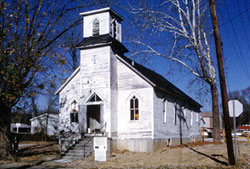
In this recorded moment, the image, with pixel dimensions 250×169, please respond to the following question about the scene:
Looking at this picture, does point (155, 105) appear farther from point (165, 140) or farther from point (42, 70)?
point (42, 70)

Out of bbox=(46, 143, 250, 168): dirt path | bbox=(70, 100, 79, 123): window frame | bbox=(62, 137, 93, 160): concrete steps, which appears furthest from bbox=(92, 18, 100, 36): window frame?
bbox=(46, 143, 250, 168): dirt path

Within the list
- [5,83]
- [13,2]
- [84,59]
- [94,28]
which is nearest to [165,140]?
[84,59]

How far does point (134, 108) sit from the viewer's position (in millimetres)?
21891

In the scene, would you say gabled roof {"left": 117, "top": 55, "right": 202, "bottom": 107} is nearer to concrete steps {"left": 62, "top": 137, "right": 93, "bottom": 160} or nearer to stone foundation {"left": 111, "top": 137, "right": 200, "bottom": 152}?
stone foundation {"left": 111, "top": 137, "right": 200, "bottom": 152}

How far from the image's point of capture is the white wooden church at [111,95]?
2134 centimetres

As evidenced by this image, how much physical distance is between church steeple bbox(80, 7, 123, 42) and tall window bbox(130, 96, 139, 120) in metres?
5.29

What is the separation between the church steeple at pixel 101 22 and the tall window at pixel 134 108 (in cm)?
529

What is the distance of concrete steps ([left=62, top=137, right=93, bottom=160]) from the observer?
19.4m

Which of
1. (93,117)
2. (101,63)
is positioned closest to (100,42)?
(101,63)

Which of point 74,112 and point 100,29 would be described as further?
point 74,112

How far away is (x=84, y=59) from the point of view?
22.6 m

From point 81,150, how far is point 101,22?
9594 millimetres

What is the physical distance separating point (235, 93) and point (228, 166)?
88.7m

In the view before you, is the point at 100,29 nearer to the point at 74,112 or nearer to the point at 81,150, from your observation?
the point at 74,112
